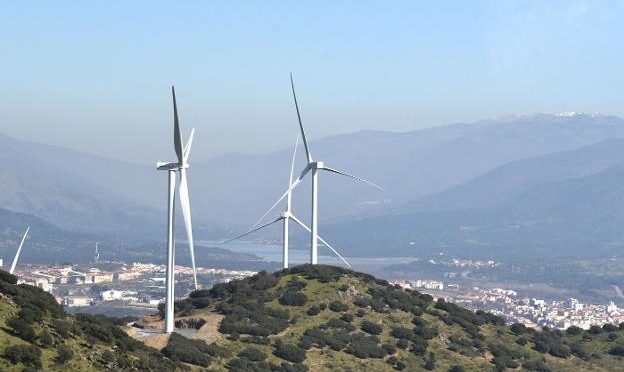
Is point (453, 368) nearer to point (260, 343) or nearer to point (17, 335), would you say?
point (260, 343)

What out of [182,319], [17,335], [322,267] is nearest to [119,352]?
[17,335]

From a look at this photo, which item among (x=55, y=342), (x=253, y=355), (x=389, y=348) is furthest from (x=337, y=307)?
(x=55, y=342)

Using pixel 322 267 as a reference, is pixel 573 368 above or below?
below

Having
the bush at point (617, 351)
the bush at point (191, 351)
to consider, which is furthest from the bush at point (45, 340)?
the bush at point (617, 351)

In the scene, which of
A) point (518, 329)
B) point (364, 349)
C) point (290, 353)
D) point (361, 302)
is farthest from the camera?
point (518, 329)

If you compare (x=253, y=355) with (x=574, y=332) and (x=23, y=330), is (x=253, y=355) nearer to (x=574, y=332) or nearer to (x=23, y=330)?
(x=23, y=330)

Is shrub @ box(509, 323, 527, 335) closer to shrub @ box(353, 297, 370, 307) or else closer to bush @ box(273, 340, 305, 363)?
shrub @ box(353, 297, 370, 307)
